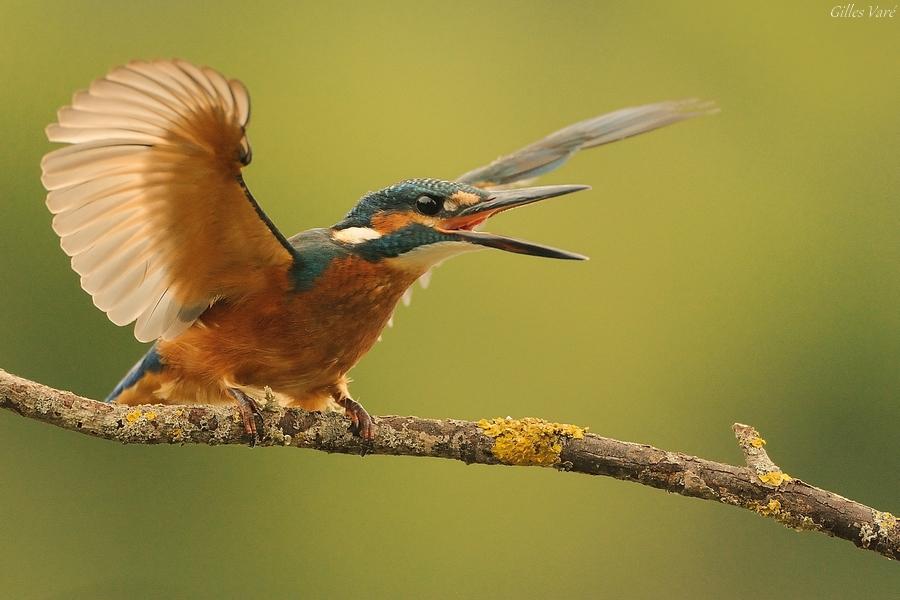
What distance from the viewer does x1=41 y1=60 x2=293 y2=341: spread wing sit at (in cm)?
255

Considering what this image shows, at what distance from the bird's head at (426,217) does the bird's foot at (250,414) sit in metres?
0.52

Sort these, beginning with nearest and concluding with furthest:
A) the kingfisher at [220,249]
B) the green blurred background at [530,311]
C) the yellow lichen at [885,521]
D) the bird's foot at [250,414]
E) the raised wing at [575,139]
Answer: the yellow lichen at [885,521], the kingfisher at [220,249], the bird's foot at [250,414], the raised wing at [575,139], the green blurred background at [530,311]

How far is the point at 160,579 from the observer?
731 centimetres

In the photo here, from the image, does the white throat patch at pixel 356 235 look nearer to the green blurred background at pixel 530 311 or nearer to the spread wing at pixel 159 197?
the spread wing at pixel 159 197

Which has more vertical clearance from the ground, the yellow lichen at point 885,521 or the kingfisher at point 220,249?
the kingfisher at point 220,249

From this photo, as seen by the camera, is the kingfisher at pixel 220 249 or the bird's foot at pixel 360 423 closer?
the kingfisher at pixel 220 249

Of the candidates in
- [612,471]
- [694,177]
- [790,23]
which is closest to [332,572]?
[694,177]

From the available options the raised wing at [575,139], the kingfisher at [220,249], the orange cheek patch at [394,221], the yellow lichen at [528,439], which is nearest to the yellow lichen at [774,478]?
the yellow lichen at [528,439]

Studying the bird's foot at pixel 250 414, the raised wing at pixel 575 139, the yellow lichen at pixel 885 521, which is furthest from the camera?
the raised wing at pixel 575 139

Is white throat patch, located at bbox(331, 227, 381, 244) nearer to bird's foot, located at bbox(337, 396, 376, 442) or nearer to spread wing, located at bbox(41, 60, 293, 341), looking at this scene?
spread wing, located at bbox(41, 60, 293, 341)

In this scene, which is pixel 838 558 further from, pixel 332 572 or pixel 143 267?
pixel 143 267

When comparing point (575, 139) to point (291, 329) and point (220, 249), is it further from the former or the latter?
point (220, 249)

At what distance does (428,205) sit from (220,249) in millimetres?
570

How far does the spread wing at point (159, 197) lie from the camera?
2.55 m
